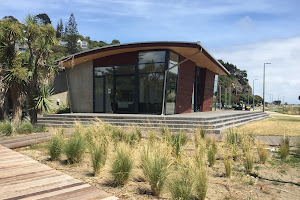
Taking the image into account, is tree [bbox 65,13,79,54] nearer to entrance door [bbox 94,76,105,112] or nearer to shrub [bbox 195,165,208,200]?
entrance door [bbox 94,76,105,112]

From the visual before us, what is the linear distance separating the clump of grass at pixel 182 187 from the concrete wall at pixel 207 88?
19002mm

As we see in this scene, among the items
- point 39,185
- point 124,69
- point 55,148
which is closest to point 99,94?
point 124,69

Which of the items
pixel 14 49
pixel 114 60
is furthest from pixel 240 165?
pixel 114 60

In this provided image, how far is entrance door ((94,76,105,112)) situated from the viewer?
16.8 meters

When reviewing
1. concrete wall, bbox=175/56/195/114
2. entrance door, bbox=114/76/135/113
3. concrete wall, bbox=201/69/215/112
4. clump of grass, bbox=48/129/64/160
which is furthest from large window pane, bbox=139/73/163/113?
clump of grass, bbox=48/129/64/160

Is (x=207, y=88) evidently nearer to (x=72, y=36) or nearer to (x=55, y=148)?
(x=55, y=148)

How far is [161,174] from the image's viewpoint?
3078 mm

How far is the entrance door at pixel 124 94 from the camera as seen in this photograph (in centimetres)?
1532

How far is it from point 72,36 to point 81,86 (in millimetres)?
58279

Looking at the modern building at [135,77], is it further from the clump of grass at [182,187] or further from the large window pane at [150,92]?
the clump of grass at [182,187]

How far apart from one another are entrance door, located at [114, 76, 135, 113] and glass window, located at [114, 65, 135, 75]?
13.1 inches

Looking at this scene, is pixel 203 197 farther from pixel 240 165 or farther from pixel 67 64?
pixel 67 64

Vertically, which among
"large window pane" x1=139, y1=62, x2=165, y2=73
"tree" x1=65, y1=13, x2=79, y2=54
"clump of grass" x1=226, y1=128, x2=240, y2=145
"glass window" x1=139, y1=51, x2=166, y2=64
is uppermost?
"tree" x1=65, y1=13, x2=79, y2=54

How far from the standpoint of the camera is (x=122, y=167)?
3379 millimetres
